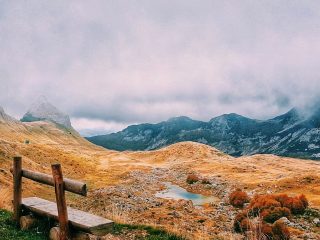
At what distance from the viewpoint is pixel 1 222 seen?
48.6 ft

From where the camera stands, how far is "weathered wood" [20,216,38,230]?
13.8 meters

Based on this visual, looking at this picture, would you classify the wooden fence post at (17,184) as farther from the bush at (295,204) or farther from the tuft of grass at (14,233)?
the bush at (295,204)

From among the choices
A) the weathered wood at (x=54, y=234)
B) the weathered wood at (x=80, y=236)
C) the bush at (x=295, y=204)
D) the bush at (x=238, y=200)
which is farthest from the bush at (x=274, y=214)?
the weathered wood at (x=80, y=236)

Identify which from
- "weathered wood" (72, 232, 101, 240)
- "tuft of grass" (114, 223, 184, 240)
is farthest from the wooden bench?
"tuft of grass" (114, 223, 184, 240)

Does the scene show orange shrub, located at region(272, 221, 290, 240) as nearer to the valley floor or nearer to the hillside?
the valley floor

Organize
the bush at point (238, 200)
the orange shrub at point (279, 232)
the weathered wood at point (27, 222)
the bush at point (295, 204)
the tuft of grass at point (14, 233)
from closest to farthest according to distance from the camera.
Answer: the tuft of grass at point (14, 233) < the weathered wood at point (27, 222) < the orange shrub at point (279, 232) < the bush at point (295, 204) < the bush at point (238, 200)

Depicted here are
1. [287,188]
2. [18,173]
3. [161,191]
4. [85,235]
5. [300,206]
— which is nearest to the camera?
[85,235]

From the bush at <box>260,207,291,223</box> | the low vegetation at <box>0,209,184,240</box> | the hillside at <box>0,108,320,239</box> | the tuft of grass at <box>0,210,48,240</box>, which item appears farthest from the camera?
the bush at <box>260,207,291,223</box>

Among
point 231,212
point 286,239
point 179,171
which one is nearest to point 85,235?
point 286,239

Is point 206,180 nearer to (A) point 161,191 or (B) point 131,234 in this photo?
(A) point 161,191

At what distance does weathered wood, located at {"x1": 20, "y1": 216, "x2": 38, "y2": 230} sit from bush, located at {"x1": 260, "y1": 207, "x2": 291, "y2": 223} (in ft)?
89.5

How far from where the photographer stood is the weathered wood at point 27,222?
45.1 feet

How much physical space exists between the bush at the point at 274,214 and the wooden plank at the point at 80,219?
27.2 meters

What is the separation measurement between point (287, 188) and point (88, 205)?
38061mm
